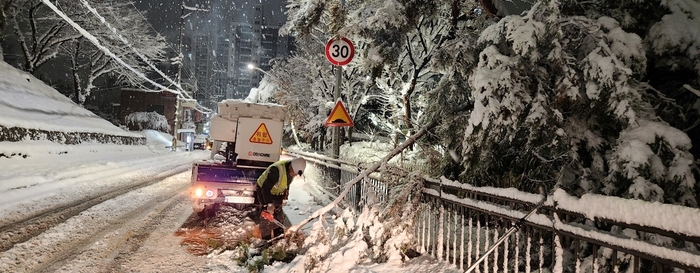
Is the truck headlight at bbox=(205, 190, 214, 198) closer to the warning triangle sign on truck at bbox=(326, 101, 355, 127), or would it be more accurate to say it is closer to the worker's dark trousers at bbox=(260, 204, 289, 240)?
the worker's dark trousers at bbox=(260, 204, 289, 240)

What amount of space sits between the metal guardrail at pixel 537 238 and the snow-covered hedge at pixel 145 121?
4965 centimetres

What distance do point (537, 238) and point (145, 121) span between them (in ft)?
171

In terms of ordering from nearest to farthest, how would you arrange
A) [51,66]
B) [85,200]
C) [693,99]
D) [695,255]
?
[695,255] < [693,99] < [85,200] < [51,66]

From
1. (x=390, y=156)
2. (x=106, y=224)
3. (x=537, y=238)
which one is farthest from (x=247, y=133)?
(x=537, y=238)

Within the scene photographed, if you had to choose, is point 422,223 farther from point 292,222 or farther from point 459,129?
point 292,222

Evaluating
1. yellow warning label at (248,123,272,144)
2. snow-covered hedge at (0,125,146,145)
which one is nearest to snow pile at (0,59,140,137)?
snow-covered hedge at (0,125,146,145)

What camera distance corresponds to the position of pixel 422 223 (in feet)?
17.0

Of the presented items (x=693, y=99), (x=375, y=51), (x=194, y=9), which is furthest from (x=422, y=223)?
(x=194, y=9)

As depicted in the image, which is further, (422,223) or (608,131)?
(422,223)

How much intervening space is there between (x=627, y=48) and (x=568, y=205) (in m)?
1.60

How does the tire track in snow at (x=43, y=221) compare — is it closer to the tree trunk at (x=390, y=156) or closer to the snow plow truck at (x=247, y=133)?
the snow plow truck at (x=247, y=133)

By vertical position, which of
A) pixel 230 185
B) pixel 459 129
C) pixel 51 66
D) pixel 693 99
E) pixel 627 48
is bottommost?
pixel 230 185

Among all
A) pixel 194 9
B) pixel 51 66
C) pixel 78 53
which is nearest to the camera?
pixel 194 9

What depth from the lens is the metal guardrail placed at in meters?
2.45
